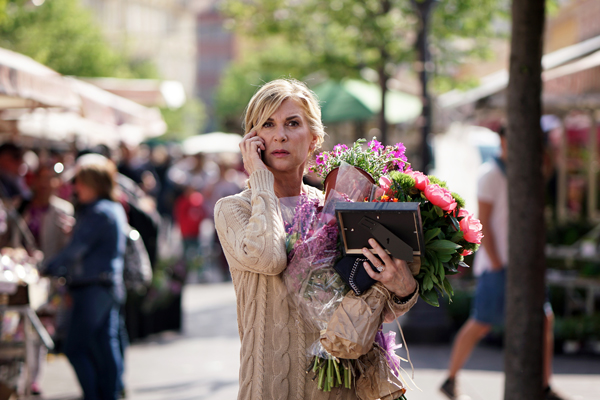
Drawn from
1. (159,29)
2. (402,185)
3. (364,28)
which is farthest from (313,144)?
(159,29)

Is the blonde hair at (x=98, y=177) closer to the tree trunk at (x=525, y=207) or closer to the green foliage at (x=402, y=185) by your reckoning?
the tree trunk at (x=525, y=207)

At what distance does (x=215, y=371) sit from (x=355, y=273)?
5262 mm

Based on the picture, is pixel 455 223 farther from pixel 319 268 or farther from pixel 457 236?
pixel 319 268

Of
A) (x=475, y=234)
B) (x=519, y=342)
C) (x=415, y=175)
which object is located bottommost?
(x=519, y=342)

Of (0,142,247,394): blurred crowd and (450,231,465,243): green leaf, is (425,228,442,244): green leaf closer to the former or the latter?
(450,231,465,243): green leaf

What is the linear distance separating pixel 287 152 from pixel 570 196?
397 inches

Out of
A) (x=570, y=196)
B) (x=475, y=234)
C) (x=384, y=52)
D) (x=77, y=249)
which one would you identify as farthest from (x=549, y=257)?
(x=475, y=234)

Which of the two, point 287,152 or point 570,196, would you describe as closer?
point 287,152

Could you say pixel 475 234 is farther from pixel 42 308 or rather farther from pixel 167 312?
pixel 167 312

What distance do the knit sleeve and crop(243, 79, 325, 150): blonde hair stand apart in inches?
9.6

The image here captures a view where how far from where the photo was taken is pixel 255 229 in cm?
267

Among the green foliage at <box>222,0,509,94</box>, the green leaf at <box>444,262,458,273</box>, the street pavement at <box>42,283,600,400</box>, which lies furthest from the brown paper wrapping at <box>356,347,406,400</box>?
the green foliage at <box>222,0,509,94</box>

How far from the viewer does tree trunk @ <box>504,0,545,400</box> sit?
4.10 meters

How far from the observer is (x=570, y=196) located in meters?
12.0
